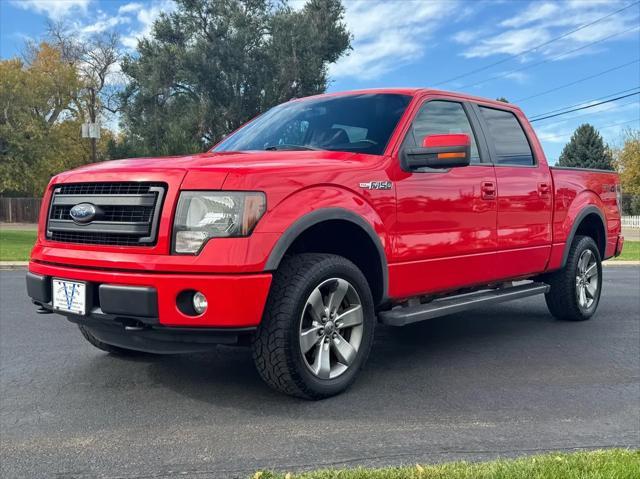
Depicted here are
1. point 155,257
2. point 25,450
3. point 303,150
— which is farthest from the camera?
point 303,150

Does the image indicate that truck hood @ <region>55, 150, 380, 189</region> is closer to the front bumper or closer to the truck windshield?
the truck windshield

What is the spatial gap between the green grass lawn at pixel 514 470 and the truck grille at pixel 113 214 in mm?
1472

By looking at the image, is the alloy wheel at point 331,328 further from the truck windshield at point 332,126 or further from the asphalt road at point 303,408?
the truck windshield at point 332,126

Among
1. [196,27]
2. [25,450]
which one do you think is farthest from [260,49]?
[25,450]

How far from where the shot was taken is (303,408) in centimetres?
354

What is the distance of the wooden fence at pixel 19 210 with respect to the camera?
43281 mm

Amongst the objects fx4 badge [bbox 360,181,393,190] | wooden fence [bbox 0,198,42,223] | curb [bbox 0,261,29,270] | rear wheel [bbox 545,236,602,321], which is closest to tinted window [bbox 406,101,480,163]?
fx4 badge [bbox 360,181,393,190]

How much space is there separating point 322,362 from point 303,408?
0.29 meters

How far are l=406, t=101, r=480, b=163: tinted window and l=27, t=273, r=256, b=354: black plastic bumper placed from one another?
1.99m

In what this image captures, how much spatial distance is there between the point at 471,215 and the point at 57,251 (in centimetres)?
287

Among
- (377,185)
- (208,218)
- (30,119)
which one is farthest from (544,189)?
(30,119)

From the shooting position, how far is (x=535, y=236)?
5391 millimetres

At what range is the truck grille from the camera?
131 inches

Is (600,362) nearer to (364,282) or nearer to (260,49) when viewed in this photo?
(364,282)
